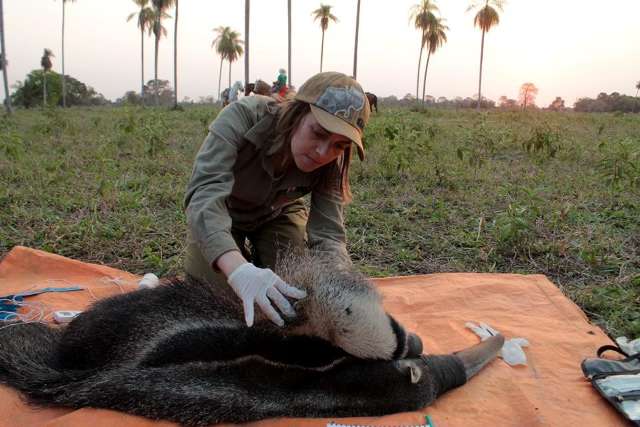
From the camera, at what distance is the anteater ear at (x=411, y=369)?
2248 mm

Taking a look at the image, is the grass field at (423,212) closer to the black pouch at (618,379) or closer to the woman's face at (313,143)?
the black pouch at (618,379)

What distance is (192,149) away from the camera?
946 centimetres

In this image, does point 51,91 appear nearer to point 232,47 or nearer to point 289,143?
point 232,47

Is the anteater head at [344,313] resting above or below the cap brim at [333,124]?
below

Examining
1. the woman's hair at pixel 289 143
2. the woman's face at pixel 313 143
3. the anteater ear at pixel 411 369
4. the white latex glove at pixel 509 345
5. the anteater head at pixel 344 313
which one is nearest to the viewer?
the anteater head at pixel 344 313

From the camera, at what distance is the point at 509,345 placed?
120 inches

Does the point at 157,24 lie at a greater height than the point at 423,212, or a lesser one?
greater

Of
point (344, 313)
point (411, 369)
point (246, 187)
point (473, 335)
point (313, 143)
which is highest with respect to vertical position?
point (313, 143)

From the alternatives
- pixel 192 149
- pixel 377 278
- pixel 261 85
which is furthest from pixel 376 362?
pixel 192 149

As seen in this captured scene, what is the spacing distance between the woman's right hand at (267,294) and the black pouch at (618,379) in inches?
63.9

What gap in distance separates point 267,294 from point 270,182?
3.89 ft

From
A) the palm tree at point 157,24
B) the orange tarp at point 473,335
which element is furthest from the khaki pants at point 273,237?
the palm tree at point 157,24

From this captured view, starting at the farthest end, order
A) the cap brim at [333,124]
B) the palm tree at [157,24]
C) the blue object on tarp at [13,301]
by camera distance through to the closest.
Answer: the palm tree at [157,24] → the blue object on tarp at [13,301] → the cap brim at [333,124]

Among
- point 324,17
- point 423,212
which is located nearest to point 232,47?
point 324,17
